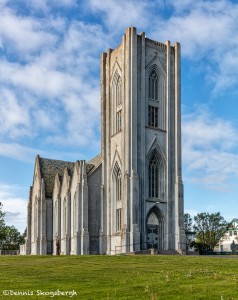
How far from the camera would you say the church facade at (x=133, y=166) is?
5644 cm

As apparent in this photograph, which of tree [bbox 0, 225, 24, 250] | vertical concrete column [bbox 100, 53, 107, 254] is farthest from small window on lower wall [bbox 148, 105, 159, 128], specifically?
tree [bbox 0, 225, 24, 250]

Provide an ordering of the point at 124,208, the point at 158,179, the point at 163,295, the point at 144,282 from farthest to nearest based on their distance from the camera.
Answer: the point at 158,179 → the point at 124,208 → the point at 144,282 → the point at 163,295

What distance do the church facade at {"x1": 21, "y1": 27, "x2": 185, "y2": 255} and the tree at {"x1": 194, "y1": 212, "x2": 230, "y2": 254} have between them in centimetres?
3942

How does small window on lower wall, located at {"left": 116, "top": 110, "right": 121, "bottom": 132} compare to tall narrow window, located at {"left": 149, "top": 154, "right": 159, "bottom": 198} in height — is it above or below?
above

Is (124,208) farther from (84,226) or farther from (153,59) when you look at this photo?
(153,59)

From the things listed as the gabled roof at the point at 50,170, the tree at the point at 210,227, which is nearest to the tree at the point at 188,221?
the tree at the point at 210,227

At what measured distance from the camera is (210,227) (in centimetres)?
9731

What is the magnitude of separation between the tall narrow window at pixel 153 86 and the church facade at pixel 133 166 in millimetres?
125

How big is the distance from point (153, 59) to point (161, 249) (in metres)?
23.3

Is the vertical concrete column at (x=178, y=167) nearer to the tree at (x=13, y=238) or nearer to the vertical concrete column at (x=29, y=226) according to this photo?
the vertical concrete column at (x=29, y=226)

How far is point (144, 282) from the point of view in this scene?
19.6 m

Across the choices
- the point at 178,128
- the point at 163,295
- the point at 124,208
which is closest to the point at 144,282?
the point at 163,295

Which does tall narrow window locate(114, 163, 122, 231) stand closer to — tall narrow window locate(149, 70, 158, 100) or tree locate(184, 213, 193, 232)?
tall narrow window locate(149, 70, 158, 100)

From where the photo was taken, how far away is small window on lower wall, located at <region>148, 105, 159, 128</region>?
6015 cm
